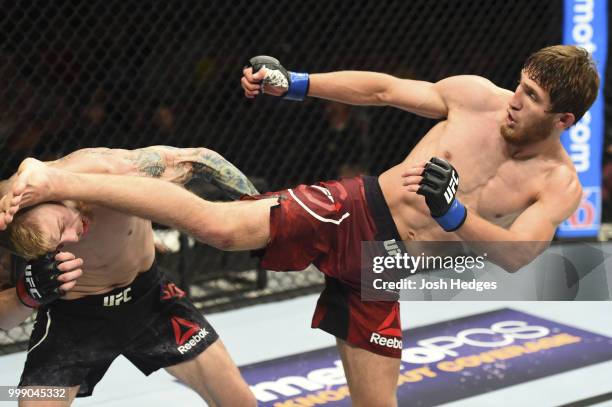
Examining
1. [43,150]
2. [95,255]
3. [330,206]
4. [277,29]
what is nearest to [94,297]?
[95,255]

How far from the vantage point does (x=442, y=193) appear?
228 cm

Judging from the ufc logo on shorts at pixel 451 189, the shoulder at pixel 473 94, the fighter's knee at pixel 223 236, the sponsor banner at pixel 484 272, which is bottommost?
the sponsor banner at pixel 484 272

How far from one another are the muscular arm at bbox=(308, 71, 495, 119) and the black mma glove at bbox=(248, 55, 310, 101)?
3 cm

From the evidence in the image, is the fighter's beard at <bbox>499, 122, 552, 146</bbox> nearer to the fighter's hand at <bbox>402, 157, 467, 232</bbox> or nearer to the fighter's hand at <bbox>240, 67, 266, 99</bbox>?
the fighter's hand at <bbox>402, 157, 467, 232</bbox>

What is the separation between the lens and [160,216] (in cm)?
219

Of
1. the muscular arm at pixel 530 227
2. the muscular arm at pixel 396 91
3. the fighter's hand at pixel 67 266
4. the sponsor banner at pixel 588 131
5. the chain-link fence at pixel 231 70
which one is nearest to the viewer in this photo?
the fighter's hand at pixel 67 266

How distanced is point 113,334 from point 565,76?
1.46 m

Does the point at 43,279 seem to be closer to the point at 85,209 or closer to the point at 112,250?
the point at 85,209

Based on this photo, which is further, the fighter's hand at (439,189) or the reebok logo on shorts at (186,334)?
the reebok logo on shorts at (186,334)

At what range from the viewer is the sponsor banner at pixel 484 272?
2.60 meters

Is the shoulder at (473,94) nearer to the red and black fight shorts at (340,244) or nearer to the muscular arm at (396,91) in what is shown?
the muscular arm at (396,91)

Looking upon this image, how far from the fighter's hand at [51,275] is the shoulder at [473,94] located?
47.4 inches

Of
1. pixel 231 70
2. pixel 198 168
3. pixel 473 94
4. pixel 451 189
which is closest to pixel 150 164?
pixel 198 168

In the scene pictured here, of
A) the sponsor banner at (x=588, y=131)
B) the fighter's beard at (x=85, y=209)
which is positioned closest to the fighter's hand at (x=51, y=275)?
the fighter's beard at (x=85, y=209)
